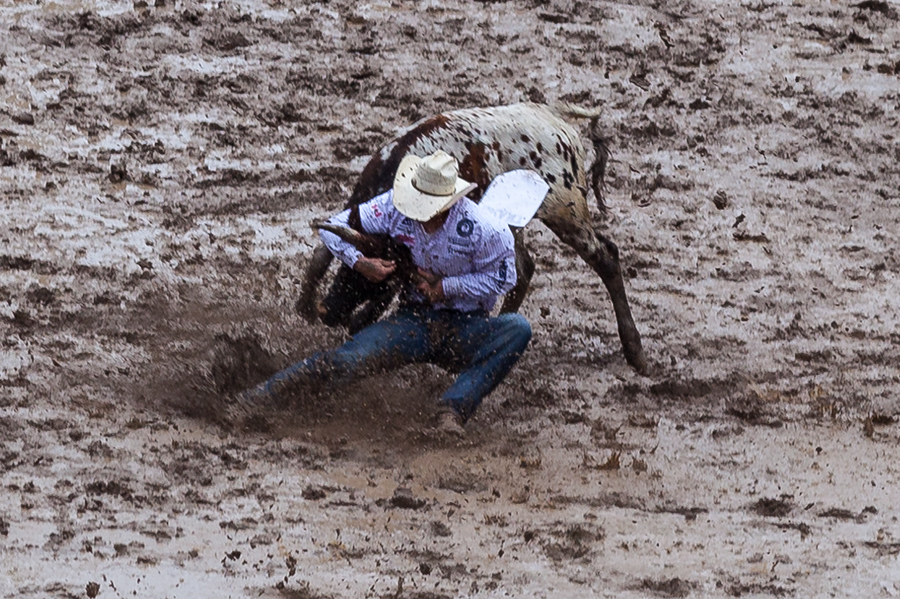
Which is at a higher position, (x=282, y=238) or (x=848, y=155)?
(x=848, y=155)

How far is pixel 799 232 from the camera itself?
8.00 meters

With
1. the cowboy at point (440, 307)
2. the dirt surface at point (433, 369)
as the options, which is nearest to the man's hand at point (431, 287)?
the cowboy at point (440, 307)

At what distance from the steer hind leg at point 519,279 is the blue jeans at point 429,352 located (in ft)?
3.73

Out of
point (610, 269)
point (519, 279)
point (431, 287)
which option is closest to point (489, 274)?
point (431, 287)

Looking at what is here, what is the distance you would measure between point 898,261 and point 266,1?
4.66 m

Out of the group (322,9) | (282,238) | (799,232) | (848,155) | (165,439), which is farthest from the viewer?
(322,9)

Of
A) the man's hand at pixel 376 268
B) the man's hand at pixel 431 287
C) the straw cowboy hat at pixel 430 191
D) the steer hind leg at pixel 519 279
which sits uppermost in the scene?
the straw cowboy hat at pixel 430 191

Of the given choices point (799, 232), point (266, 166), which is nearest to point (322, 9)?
point (266, 166)

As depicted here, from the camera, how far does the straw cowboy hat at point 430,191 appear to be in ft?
16.7

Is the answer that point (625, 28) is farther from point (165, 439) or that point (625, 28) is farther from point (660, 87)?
point (165, 439)

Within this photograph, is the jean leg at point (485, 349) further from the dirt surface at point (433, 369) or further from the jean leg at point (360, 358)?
the dirt surface at point (433, 369)

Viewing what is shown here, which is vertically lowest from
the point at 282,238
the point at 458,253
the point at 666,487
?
the point at 282,238

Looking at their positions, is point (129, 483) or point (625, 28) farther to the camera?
point (625, 28)

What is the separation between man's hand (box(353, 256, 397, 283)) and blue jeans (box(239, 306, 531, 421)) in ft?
0.82
